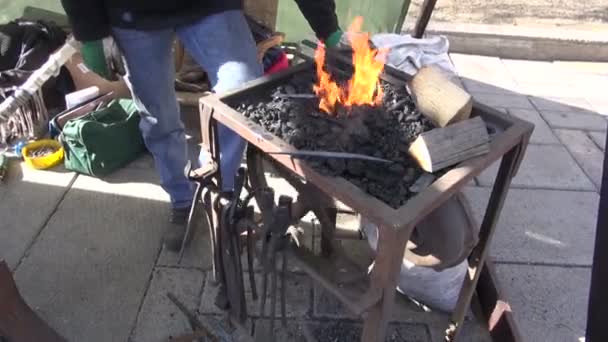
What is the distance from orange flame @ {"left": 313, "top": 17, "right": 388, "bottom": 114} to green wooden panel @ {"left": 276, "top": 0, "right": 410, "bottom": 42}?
2.61 meters

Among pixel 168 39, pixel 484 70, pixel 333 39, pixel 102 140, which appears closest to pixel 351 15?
pixel 484 70

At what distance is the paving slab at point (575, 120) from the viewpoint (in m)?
4.03

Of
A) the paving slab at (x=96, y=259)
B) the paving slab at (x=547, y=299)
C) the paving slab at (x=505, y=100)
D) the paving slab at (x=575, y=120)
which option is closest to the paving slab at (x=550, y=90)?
the paving slab at (x=505, y=100)

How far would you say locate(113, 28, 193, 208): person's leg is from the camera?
7.18 ft

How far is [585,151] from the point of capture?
12.1 ft

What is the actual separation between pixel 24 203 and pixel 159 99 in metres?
1.19

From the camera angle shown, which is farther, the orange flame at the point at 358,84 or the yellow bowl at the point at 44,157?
the yellow bowl at the point at 44,157

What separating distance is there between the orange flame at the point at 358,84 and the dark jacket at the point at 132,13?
0.60 meters

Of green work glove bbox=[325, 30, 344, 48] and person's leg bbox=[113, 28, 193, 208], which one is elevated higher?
green work glove bbox=[325, 30, 344, 48]

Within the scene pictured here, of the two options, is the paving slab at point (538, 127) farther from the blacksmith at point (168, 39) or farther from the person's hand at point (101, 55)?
the person's hand at point (101, 55)

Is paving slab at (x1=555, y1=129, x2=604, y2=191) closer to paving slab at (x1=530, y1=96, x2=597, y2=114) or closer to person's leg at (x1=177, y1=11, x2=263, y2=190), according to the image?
paving slab at (x1=530, y1=96, x2=597, y2=114)

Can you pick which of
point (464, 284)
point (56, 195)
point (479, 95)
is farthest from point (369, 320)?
point (479, 95)

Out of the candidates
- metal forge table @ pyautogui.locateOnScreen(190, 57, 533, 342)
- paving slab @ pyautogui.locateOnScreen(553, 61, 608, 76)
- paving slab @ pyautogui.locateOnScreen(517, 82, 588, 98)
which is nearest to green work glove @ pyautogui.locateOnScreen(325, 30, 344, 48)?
metal forge table @ pyautogui.locateOnScreen(190, 57, 533, 342)

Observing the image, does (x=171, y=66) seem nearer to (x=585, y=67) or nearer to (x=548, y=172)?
(x=548, y=172)
